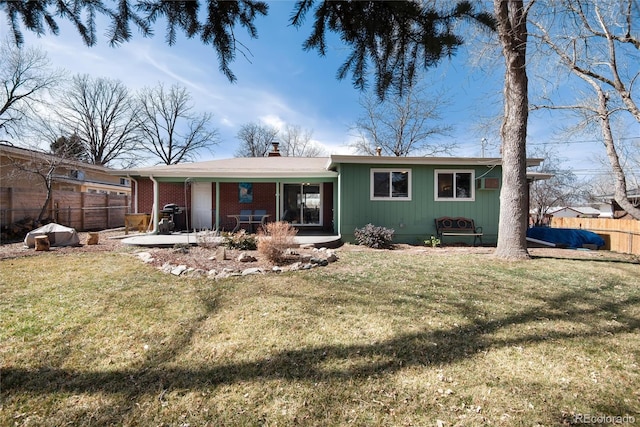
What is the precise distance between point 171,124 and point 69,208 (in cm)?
1874

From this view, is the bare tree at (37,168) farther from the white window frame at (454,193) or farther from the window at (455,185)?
the window at (455,185)

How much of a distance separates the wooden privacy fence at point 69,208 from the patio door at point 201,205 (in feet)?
19.2

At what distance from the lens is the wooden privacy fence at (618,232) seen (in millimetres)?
9828

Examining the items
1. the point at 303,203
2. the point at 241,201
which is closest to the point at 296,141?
the point at 303,203

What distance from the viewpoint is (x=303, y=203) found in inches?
513

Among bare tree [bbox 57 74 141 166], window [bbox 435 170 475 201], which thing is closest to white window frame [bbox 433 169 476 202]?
window [bbox 435 170 475 201]

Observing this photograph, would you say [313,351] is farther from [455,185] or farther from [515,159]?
[455,185]

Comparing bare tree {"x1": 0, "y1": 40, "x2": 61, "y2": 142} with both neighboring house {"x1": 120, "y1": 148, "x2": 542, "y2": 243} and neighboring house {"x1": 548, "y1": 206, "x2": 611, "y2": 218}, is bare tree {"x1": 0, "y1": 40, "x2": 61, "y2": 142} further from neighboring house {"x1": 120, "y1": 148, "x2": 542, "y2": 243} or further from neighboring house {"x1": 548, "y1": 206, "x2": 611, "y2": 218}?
neighboring house {"x1": 548, "y1": 206, "x2": 611, "y2": 218}

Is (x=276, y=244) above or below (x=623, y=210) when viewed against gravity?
below

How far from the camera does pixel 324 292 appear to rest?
4594mm

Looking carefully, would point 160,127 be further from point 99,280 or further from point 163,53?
point 163,53

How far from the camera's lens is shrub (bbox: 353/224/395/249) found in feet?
29.4

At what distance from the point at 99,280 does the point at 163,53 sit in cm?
460

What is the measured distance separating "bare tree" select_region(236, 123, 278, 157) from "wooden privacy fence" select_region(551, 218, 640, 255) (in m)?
28.6
